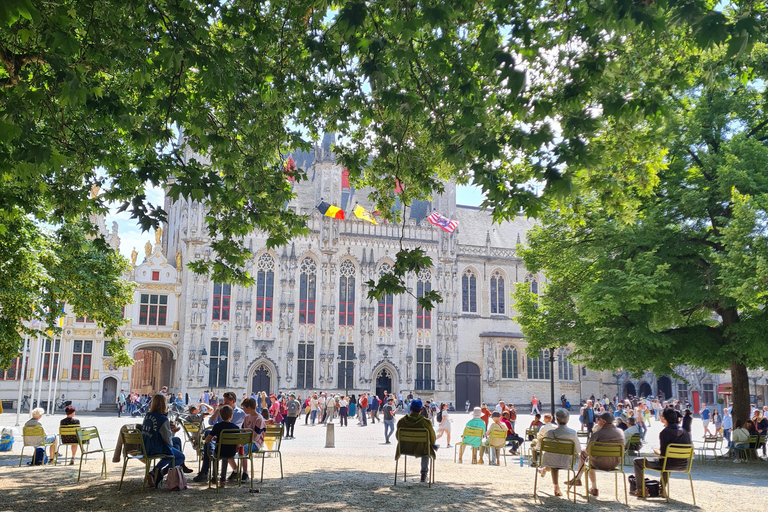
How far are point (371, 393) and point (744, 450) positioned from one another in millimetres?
28299

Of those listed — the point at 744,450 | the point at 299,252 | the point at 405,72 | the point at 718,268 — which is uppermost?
the point at 299,252

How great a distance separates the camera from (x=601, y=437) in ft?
31.9

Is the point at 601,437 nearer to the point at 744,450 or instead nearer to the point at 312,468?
the point at 312,468

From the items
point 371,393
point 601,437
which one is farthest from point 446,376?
point 601,437

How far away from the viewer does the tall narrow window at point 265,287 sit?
138ft

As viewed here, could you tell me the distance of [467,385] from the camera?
4650cm

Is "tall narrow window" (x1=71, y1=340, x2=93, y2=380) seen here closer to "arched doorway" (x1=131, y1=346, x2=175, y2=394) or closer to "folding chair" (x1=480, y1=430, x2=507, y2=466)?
"arched doorway" (x1=131, y1=346, x2=175, y2=394)

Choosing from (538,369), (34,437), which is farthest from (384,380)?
(34,437)

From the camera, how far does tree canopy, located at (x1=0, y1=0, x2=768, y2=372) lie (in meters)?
6.65

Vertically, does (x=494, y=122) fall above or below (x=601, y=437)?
above

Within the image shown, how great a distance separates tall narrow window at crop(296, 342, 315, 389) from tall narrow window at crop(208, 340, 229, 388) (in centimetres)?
450

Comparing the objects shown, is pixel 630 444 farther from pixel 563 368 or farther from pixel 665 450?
pixel 563 368

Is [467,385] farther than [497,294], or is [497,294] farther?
[497,294]

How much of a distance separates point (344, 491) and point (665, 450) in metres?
4.60
